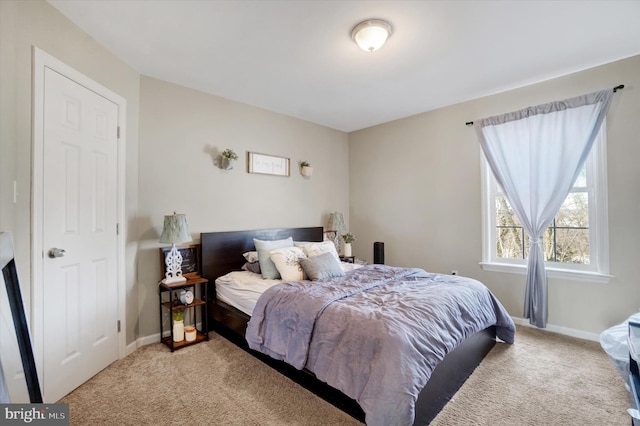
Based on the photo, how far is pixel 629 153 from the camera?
2600mm

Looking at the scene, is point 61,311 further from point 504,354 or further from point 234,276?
point 504,354

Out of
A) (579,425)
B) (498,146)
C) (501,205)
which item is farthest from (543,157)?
(579,425)

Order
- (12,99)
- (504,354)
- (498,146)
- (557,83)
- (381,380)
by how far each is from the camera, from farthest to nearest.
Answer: (498,146) → (557,83) → (504,354) → (12,99) → (381,380)

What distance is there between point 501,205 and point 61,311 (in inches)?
173

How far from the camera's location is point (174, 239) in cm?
263

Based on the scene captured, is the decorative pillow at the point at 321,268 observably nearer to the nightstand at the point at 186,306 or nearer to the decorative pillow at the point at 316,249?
the decorative pillow at the point at 316,249

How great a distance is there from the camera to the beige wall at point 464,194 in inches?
103

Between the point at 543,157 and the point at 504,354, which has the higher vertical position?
the point at 543,157

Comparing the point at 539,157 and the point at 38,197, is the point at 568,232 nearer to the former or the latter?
the point at 539,157

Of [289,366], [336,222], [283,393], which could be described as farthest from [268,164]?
[283,393]

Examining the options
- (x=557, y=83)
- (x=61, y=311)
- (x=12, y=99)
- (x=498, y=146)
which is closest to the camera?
(x=12, y=99)

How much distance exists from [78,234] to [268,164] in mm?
2187

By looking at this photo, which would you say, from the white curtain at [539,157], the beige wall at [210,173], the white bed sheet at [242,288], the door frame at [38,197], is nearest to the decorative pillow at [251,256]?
the white bed sheet at [242,288]

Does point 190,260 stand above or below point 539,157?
below
